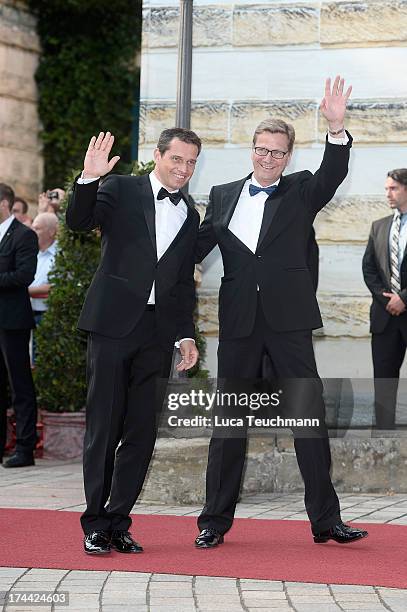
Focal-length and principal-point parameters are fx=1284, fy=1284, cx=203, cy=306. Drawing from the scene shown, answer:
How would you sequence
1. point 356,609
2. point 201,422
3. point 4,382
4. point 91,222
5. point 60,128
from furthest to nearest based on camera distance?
point 60,128, point 4,382, point 201,422, point 91,222, point 356,609

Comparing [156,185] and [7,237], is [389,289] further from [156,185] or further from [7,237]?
[156,185]

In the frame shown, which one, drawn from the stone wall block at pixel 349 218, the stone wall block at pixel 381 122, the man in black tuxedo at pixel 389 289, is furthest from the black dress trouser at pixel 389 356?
the stone wall block at pixel 381 122

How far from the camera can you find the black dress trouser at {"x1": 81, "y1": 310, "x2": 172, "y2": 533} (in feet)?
18.6

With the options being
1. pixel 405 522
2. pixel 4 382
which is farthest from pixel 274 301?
pixel 4 382

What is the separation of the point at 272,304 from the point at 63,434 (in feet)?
13.0

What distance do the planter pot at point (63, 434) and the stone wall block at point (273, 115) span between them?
239cm

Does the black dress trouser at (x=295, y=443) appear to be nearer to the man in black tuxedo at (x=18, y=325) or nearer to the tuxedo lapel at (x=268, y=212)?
the tuxedo lapel at (x=268, y=212)

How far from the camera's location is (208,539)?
19.0 ft

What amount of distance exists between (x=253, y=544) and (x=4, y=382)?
3838 mm

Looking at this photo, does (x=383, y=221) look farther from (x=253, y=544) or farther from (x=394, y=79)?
(x=253, y=544)

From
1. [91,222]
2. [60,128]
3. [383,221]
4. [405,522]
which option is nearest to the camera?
[91,222]

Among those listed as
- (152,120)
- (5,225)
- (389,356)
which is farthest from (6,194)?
(389,356)

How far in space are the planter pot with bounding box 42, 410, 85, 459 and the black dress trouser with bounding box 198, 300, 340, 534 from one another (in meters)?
3.50

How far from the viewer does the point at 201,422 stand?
7090mm
